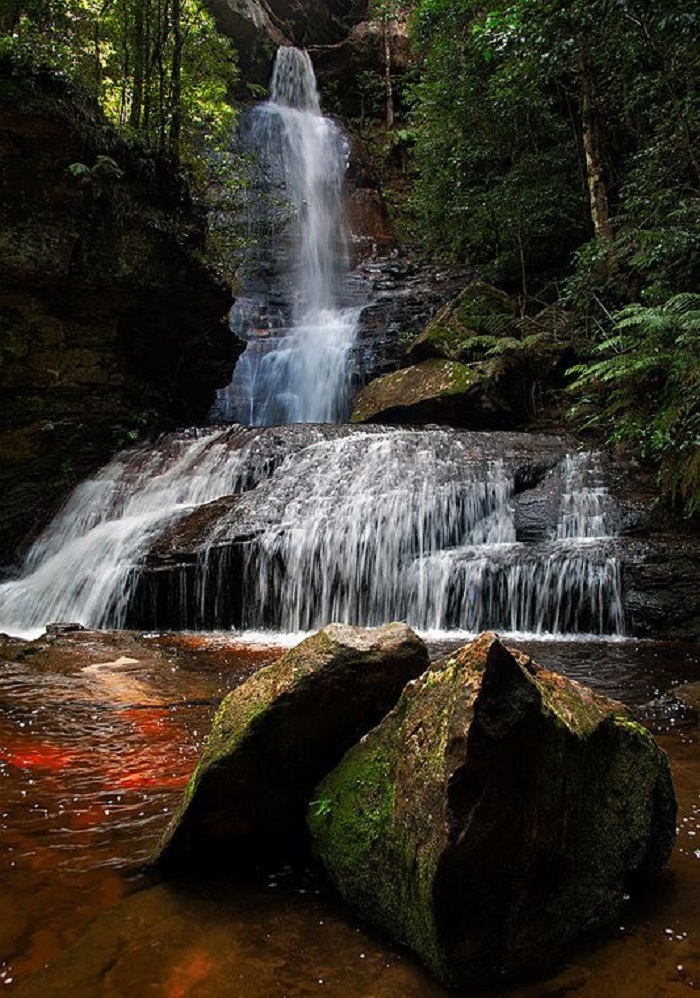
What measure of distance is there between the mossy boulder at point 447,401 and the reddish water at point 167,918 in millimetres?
8806

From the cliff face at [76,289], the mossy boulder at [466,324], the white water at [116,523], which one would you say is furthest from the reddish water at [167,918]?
the mossy boulder at [466,324]

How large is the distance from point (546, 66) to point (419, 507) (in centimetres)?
656

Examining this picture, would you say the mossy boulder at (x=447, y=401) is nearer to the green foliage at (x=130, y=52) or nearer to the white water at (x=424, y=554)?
the white water at (x=424, y=554)

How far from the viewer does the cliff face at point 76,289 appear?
31.3 feet

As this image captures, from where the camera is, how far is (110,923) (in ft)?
5.87

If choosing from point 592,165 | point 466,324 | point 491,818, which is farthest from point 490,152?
point 491,818

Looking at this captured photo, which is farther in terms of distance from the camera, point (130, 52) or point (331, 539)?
point (130, 52)

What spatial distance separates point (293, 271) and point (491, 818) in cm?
2070

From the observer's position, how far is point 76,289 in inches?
416

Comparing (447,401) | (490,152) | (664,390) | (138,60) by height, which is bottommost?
(664,390)

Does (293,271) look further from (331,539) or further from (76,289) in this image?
(331,539)

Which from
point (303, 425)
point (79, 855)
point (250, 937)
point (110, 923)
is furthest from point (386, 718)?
point (303, 425)

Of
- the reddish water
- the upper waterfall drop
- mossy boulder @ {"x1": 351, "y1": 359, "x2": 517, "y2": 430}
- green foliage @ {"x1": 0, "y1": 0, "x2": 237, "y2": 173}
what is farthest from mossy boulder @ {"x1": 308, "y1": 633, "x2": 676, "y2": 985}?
the upper waterfall drop

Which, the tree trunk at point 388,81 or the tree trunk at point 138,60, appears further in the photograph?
the tree trunk at point 388,81
